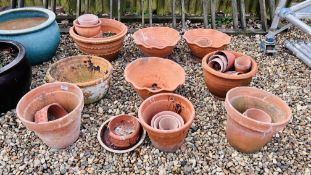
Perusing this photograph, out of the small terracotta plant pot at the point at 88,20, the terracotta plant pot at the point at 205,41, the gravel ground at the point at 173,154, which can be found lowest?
the gravel ground at the point at 173,154

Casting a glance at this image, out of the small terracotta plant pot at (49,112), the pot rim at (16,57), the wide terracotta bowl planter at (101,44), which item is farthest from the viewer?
the wide terracotta bowl planter at (101,44)

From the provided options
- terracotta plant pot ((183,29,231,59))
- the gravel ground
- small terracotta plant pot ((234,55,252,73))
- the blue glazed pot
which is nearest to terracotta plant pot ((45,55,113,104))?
the gravel ground

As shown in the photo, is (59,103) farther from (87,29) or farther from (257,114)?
(257,114)

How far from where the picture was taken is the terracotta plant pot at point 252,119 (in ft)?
6.53

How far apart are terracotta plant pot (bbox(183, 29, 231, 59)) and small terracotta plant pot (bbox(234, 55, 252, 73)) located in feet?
1.31

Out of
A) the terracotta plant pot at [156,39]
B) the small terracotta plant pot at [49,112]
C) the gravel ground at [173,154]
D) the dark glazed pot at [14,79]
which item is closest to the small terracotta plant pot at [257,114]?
the gravel ground at [173,154]

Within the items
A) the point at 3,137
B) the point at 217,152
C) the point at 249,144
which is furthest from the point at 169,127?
the point at 3,137

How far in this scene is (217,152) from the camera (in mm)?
2285

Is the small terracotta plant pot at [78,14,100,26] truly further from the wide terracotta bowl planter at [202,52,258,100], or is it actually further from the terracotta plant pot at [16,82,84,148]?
the wide terracotta bowl planter at [202,52,258,100]

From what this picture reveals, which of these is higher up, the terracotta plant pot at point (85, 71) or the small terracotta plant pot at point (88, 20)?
the small terracotta plant pot at point (88, 20)

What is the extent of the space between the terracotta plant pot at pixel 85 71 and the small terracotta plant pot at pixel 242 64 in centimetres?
110

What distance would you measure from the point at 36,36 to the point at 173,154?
1.68 meters

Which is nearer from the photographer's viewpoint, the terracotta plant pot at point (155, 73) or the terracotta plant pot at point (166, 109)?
the terracotta plant pot at point (166, 109)

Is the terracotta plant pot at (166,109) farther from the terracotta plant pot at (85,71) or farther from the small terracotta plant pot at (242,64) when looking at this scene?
the small terracotta plant pot at (242,64)
